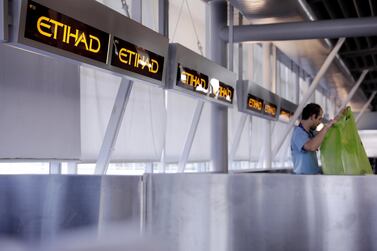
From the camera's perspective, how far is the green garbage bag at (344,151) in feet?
12.6

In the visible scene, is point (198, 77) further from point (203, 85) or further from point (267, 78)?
point (267, 78)

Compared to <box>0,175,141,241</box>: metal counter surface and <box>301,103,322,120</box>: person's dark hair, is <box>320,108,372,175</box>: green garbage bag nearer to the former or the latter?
<box>301,103,322,120</box>: person's dark hair

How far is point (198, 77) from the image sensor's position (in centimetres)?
674

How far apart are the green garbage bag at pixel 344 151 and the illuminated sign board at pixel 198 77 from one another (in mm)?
2327

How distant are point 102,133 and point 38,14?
158 inches

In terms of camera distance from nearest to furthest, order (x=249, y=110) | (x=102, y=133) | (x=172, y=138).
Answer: (x=102, y=133) → (x=249, y=110) → (x=172, y=138)

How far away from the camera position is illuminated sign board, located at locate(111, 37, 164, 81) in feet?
15.9

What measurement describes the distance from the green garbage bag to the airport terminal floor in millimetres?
10

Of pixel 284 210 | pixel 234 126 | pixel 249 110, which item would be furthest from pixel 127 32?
pixel 234 126

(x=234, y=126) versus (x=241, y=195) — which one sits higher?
(x=234, y=126)

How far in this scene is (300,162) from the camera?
5.07 meters

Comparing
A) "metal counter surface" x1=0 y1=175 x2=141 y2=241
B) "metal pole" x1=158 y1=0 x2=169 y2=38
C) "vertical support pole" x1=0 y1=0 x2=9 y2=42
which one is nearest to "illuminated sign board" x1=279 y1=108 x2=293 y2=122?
"metal pole" x1=158 y1=0 x2=169 y2=38

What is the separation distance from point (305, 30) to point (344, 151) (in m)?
5.13

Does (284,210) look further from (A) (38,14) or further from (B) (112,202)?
(A) (38,14)
